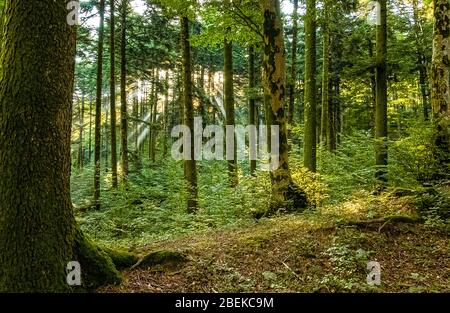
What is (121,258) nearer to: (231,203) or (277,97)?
(277,97)

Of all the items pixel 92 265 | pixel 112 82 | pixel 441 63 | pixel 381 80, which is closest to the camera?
pixel 92 265

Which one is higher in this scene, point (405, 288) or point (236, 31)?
point (236, 31)

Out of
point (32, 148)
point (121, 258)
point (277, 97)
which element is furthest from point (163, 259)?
point (277, 97)

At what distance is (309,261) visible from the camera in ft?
19.4

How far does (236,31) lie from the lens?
37.4 feet

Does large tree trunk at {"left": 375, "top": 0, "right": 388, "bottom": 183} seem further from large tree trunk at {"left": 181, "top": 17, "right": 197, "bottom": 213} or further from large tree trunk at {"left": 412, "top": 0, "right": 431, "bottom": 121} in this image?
large tree trunk at {"left": 412, "top": 0, "right": 431, "bottom": 121}

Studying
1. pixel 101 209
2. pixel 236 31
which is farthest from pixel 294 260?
pixel 101 209

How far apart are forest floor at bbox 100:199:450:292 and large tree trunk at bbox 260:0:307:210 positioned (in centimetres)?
181

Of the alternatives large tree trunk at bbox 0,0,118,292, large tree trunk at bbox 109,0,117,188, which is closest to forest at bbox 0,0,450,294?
large tree trunk at bbox 0,0,118,292

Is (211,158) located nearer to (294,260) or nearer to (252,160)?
(252,160)

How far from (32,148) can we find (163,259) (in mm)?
2608
